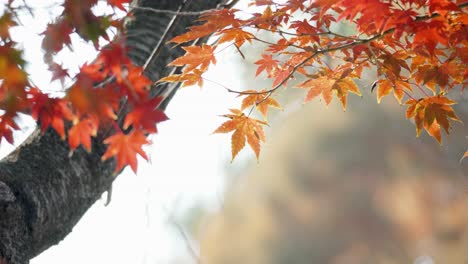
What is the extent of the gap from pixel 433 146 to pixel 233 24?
524cm

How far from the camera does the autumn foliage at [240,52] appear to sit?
1060mm

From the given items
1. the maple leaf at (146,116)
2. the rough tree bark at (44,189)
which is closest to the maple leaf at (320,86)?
the rough tree bark at (44,189)

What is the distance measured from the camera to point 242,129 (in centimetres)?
154

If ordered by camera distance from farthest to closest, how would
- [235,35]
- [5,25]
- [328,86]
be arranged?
[328,86]
[235,35]
[5,25]

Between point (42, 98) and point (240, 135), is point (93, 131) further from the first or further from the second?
point (240, 135)

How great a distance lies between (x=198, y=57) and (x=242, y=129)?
0.23 m

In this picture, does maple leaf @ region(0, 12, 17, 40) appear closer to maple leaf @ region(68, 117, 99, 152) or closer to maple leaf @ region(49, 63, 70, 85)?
maple leaf @ region(49, 63, 70, 85)

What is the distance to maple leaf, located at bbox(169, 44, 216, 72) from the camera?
1496 millimetres

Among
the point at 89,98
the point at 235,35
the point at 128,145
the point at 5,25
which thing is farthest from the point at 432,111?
the point at 5,25

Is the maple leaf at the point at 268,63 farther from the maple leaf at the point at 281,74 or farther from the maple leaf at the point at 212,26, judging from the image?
the maple leaf at the point at 212,26

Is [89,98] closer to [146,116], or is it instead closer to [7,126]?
[146,116]

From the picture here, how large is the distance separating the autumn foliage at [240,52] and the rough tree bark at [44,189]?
0.09 meters

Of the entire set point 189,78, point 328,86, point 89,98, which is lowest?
point 328,86

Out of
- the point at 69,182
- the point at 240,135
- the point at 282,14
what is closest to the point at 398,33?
the point at 282,14
